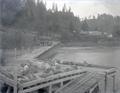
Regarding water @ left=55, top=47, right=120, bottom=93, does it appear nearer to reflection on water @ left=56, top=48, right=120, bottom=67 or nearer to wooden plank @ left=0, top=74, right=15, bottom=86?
reflection on water @ left=56, top=48, right=120, bottom=67

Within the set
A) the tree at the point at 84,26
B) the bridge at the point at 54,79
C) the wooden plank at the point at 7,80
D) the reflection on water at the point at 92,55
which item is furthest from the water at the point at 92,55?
the wooden plank at the point at 7,80

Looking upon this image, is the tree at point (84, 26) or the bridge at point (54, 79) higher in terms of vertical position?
the tree at point (84, 26)

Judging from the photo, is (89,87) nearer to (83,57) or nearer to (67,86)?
(67,86)

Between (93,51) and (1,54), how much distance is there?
5.69ft

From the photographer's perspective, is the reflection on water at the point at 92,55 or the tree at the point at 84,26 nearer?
the tree at the point at 84,26

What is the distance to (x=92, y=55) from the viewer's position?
131 inches

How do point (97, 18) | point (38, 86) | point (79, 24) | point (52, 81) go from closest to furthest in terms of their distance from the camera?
point (38, 86) < point (52, 81) < point (97, 18) < point (79, 24)

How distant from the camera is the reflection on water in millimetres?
3194

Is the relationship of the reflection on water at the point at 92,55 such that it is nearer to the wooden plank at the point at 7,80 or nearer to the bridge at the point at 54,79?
the bridge at the point at 54,79

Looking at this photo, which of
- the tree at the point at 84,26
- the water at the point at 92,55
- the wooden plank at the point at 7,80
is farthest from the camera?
the water at the point at 92,55

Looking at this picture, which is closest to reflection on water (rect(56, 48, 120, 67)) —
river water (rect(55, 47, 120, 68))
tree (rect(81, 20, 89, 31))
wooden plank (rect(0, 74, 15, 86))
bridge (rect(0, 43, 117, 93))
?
river water (rect(55, 47, 120, 68))

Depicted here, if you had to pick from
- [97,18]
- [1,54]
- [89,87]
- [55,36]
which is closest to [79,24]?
[97,18]

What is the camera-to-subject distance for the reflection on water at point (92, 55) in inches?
126

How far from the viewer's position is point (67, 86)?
210 centimetres
